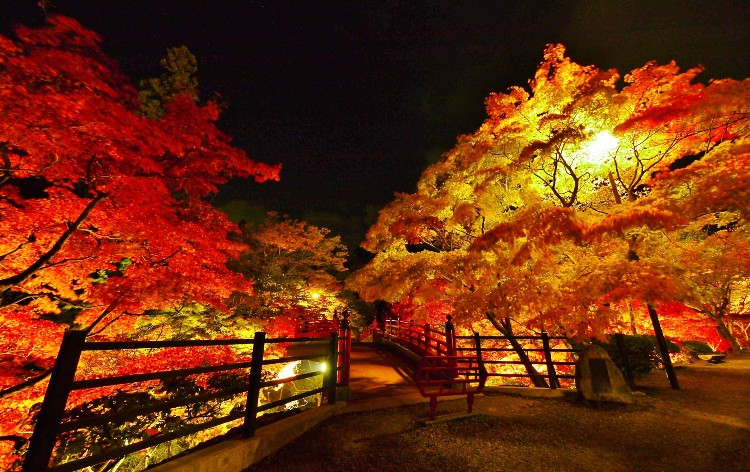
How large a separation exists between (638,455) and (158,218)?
459 inches

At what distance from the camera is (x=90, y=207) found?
23.7 feet

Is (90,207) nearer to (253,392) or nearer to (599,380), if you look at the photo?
(253,392)

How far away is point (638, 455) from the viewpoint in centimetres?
486

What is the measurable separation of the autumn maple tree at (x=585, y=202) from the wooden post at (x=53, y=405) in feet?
20.2

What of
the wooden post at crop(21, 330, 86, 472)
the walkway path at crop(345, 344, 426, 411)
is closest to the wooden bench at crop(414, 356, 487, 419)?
the walkway path at crop(345, 344, 426, 411)

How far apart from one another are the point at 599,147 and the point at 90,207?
1206cm

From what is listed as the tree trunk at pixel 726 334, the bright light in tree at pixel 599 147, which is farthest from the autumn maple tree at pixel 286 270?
the tree trunk at pixel 726 334

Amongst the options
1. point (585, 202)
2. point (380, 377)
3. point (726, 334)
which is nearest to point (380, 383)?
point (380, 377)

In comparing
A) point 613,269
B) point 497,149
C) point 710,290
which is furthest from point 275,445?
point 710,290

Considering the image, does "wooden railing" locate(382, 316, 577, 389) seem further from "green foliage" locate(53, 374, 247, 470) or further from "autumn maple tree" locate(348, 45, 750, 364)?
"green foliage" locate(53, 374, 247, 470)

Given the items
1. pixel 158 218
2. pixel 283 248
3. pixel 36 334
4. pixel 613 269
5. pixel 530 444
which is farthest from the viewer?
pixel 283 248

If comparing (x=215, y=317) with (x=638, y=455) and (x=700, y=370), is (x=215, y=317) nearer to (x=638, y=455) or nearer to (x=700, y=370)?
(x=638, y=455)

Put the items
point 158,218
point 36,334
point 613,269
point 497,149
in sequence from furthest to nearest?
point 158,218 → point 497,149 → point 36,334 → point 613,269

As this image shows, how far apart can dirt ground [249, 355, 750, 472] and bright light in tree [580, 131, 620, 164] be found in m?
5.87
